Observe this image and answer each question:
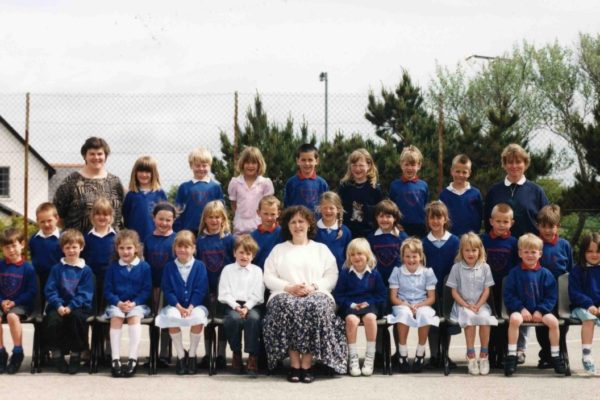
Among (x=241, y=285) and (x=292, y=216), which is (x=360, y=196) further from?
(x=241, y=285)

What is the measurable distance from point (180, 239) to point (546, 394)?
127 inches

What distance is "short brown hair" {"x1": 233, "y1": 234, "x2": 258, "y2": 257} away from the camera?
7650 millimetres

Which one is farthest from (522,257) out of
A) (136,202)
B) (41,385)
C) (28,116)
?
(28,116)

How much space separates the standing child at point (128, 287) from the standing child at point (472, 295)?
8.68 ft

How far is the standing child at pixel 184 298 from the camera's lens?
7.47 metres

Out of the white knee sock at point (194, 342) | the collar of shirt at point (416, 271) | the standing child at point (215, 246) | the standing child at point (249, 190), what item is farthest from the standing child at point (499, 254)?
the white knee sock at point (194, 342)

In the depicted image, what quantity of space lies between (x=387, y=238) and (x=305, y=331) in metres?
1.33

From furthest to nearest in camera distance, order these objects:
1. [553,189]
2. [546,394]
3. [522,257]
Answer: [553,189] < [522,257] < [546,394]

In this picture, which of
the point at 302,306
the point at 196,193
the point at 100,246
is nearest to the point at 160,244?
the point at 100,246

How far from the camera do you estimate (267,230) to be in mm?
8062

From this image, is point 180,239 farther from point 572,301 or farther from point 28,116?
point 28,116

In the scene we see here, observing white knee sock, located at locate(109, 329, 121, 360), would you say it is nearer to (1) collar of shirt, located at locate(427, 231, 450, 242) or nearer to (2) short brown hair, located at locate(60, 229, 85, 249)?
(2) short brown hair, located at locate(60, 229, 85, 249)

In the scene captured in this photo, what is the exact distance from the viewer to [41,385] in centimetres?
689

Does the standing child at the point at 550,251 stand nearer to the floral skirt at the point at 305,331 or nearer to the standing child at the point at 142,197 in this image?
the floral skirt at the point at 305,331
